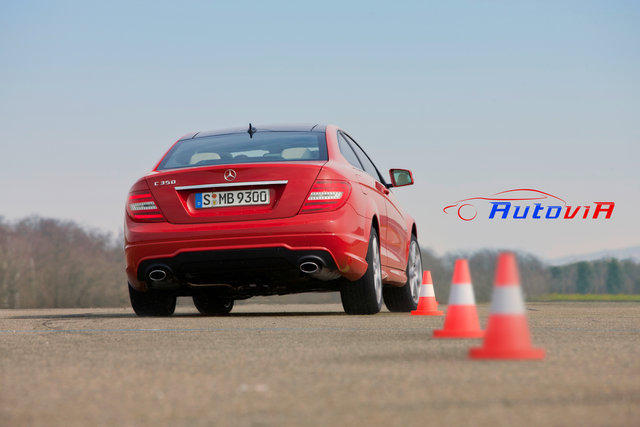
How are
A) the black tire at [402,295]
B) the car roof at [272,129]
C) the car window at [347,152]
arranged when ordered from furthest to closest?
the black tire at [402,295], the car roof at [272,129], the car window at [347,152]

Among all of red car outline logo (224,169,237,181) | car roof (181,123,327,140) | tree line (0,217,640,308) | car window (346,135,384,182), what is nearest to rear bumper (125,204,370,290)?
red car outline logo (224,169,237,181)

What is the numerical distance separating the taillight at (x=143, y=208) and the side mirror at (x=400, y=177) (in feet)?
10.8

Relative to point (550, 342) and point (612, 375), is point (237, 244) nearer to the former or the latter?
point (550, 342)

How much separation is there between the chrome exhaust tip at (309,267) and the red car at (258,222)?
0.01m

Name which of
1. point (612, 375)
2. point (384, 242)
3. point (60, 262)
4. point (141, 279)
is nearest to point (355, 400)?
point (612, 375)

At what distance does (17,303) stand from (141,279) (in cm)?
6077

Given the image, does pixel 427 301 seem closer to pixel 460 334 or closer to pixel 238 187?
pixel 238 187

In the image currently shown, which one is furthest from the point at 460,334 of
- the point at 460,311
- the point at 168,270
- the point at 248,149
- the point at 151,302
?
the point at 151,302

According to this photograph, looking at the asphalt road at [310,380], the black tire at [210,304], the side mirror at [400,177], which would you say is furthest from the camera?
the black tire at [210,304]

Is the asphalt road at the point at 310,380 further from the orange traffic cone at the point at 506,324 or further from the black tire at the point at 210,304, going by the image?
the black tire at the point at 210,304

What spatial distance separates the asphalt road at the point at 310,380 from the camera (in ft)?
10.6

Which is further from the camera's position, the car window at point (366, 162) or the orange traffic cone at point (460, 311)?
the car window at point (366, 162)

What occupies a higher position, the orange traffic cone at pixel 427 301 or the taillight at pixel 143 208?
the taillight at pixel 143 208

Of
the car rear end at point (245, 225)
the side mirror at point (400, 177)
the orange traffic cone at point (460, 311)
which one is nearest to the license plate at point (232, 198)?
the car rear end at point (245, 225)
